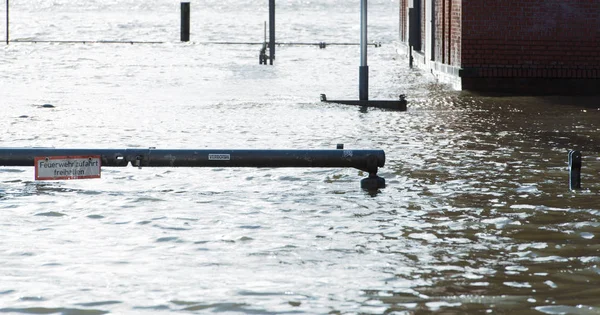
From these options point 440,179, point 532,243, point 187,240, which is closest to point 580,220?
point 532,243

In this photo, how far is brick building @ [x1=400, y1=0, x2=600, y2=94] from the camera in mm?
20594

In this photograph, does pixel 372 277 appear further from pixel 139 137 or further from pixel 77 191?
pixel 139 137

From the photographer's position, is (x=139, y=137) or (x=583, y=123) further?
(x=583, y=123)

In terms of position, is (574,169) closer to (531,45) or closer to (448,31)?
(531,45)

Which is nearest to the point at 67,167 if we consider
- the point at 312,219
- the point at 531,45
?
the point at 312,219

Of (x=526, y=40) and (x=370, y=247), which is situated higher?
(x=526, y=40)

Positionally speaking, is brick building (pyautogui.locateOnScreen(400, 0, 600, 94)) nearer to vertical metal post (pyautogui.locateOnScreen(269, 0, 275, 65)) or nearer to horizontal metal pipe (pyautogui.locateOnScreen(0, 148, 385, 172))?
horizontal metal pipe (pyautogui.locateOnScreen(0, 148, 385, 172))

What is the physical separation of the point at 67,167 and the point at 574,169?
4161 millimetres

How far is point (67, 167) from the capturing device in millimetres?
9578

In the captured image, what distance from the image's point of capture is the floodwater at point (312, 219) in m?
6.12

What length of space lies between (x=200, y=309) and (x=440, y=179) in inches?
188

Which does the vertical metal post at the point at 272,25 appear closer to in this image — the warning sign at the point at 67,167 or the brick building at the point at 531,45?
the brick building at the point at 531,45

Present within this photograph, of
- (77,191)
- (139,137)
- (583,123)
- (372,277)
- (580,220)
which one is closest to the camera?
(372,277)

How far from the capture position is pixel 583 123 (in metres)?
15.4
